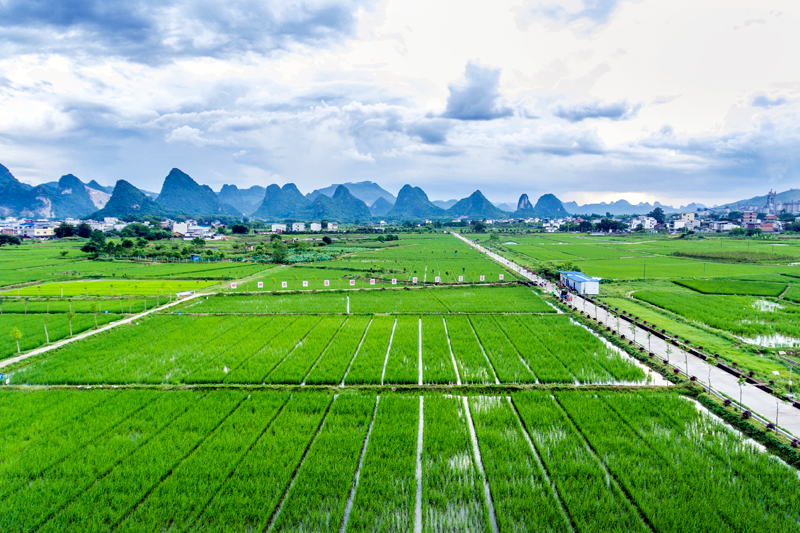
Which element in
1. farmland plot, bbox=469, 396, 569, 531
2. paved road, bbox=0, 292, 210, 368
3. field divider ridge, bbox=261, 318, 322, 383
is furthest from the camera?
paved road, bbox=0, 292, 210, 368

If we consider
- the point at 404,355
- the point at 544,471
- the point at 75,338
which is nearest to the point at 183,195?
the point at 75,338

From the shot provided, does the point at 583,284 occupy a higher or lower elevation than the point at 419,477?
higher

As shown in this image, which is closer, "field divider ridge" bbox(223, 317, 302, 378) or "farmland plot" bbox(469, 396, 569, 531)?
"farmland plot" bbox(469, 396, 569, 531)

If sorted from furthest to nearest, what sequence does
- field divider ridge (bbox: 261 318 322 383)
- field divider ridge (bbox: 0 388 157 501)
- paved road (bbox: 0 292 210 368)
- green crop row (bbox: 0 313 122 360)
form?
green crop row (bbox: 0 313 122 360) < paved road (bbox: 0 292 210 368) < field divider ridge (bbox: 261 318 322 383) < field divider ridge (bbox: 0 388 157 501)

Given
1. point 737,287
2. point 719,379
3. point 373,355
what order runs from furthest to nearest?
point 737,287 < point 373,355 < point 719,379

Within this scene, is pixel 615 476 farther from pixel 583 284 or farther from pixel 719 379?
pixel 583 284

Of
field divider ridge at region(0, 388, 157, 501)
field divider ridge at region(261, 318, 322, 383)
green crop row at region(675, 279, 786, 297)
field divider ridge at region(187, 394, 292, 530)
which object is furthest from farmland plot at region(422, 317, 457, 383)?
green crop row at region(675, 279, 786, 297)

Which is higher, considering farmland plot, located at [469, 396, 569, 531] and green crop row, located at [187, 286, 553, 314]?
green crop row, located at [187, 286, 553, 314]

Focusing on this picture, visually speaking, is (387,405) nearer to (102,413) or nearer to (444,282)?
(102,413)

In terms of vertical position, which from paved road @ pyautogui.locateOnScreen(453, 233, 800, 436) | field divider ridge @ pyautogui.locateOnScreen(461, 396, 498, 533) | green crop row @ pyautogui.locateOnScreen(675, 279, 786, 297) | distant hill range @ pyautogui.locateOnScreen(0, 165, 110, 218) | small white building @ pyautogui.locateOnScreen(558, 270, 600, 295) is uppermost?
distant hill range @ pyautogui.locateOnScreen(0, 165, 110, 218)

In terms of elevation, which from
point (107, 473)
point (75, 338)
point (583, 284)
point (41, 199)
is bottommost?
point (107, 473)

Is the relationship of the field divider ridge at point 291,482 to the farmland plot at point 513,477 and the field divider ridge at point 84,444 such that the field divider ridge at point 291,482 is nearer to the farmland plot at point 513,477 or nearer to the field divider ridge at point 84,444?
the farmland plot at point 513,477

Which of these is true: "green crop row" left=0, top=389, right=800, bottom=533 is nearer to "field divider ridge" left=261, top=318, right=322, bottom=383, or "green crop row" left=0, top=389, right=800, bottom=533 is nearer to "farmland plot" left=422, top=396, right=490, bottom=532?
"farmland plot" left=422, top=396, right=490, bottom=532

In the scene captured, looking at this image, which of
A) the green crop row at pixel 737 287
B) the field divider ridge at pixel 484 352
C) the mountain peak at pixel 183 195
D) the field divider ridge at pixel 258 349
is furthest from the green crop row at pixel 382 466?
the mountain peak at pixel 183 195
